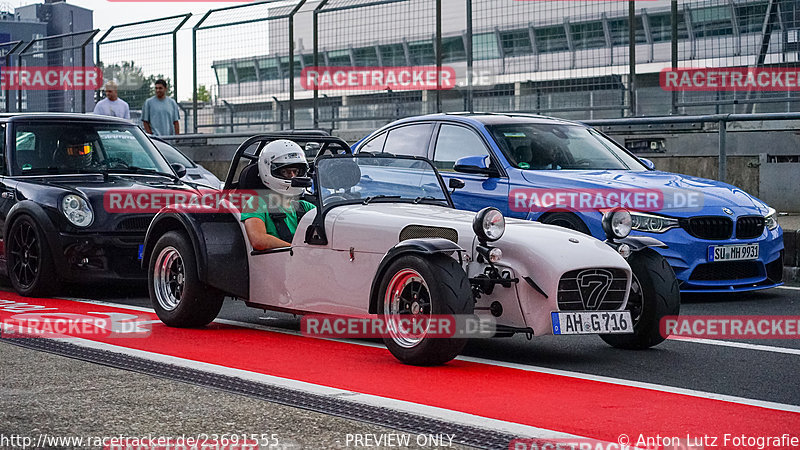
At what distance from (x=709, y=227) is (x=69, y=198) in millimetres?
5256

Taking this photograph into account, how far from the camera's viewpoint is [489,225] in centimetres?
691

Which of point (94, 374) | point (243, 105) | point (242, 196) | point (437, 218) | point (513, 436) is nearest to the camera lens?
point (513, 436)

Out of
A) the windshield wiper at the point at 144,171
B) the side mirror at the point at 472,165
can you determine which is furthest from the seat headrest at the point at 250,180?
the windshield wiper at the point at 144,171

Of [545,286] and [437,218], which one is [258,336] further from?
[545,286]

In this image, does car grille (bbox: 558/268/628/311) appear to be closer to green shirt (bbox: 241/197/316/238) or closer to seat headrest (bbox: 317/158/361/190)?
seat headrest (bbox: 317/158/361/190)

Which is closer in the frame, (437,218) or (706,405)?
(706,405)

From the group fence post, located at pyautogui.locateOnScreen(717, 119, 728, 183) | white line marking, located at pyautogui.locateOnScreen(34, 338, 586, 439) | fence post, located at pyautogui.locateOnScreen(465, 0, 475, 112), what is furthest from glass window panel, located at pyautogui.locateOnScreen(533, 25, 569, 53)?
white line marking, located at pyautogui.locateOnScreen(34, 338, 586, 439)

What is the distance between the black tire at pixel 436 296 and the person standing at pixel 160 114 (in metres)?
12.6

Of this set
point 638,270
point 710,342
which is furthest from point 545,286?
point 710,342

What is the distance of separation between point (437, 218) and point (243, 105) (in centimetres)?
1332

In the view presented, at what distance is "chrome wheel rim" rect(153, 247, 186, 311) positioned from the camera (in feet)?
28.8

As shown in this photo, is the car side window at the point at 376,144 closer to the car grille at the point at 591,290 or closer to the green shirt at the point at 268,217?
the green shirt at the point at 268,217

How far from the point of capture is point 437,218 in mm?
7500
